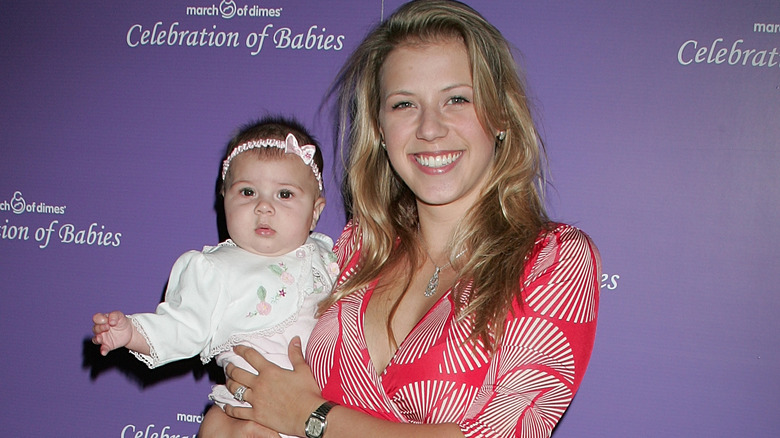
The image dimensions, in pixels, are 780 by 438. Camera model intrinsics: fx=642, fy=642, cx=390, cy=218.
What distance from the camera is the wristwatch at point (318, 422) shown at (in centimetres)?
178

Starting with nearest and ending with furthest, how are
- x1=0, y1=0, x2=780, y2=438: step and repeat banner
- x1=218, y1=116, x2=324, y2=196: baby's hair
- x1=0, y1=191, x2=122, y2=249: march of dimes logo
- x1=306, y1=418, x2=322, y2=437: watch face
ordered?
x1=306, y1=418, x2=322, y2=437: watch face
x1=218, y1=116, x2=324, y2=196: baby's hair
x1=0, y1=0, x2=780, y2=438: step and repeat banner
x1=0, y1=191, x2=122, y2=249: march of dimes logo

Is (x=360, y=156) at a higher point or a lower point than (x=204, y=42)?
lower

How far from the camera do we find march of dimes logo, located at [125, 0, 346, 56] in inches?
107

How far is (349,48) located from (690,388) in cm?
193

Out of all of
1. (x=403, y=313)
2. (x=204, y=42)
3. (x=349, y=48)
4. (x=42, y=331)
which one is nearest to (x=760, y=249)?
(x=403, y=313)

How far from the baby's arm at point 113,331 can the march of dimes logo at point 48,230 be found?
3.81 feet

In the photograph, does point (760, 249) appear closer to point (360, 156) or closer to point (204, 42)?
point (360, 156)

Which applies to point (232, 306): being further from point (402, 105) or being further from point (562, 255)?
point (562, 255)

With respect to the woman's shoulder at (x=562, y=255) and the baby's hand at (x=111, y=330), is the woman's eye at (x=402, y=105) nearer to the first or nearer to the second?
the woman's shoulder at (x=562, y=255)

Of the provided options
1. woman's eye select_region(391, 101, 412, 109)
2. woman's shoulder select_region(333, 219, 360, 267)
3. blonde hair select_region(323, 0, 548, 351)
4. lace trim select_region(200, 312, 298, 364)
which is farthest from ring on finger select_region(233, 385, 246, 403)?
woman's eye select_region(391, 101, 412, 109)

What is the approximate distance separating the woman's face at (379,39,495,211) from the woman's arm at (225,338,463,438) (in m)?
0.68

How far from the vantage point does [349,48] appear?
2.69 m

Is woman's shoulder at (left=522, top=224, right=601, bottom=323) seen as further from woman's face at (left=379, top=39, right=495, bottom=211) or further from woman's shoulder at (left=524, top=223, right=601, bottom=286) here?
woman's face at (left=379, top=39, right=495, bottom=211)

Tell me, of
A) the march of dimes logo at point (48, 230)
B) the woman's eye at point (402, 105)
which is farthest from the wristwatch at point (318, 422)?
the march of dimes logo at point (48, 230)
